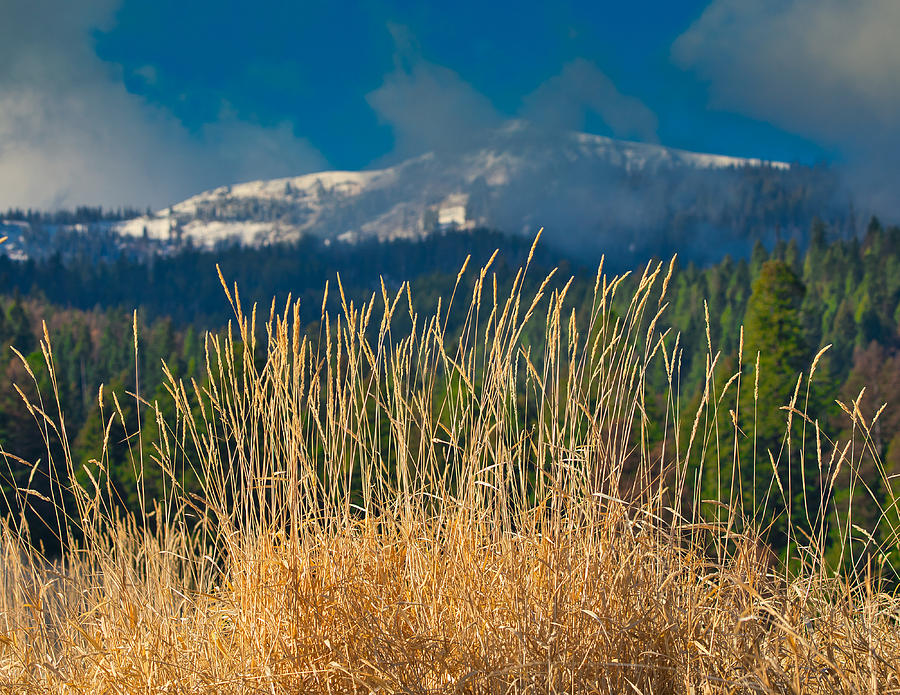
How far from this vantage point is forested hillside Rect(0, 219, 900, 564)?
17562 millimetres

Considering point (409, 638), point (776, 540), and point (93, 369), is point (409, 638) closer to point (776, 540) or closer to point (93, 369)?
point (776, 540)

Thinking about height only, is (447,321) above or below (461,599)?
above

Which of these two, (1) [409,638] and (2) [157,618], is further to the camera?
(2) [157,618]

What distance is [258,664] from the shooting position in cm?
216

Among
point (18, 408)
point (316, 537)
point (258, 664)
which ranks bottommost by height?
point (18, 408)

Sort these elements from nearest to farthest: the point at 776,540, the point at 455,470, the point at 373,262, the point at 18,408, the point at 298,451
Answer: the point at 298,451 < the point at 455,470 < the point at 776,540 < the point at 18,408 < the point at 373,262

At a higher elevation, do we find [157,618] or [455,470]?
[455,470]

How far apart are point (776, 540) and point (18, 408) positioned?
19.9 meters

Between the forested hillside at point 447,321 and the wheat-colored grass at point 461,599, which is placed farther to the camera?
the forested hillside at point 447,321

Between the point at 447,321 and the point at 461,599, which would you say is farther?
the point at 447,321

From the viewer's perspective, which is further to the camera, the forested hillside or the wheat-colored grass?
the forested hillside

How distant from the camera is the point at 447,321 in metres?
2.48

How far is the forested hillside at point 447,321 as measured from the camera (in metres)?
17.6

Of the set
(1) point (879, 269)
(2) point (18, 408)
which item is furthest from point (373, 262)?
(2) point (18, 408)
